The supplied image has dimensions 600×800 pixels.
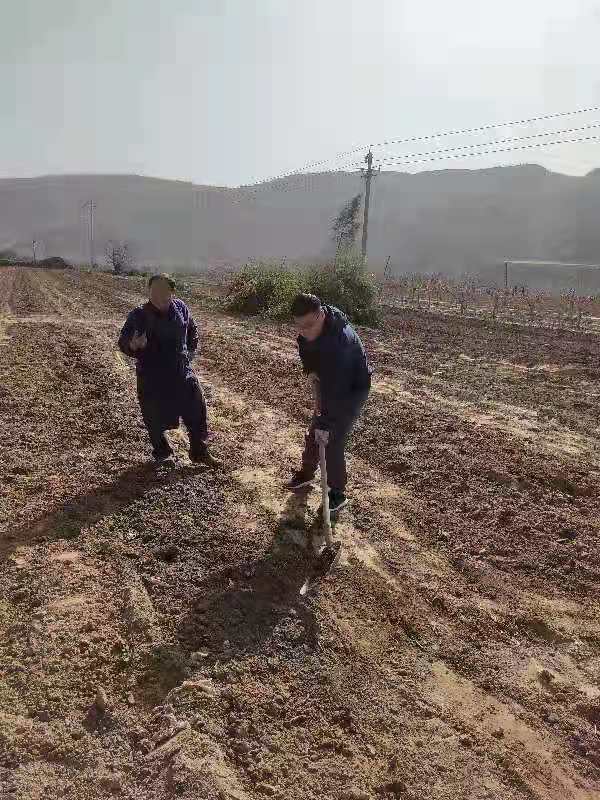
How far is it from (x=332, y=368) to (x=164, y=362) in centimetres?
137

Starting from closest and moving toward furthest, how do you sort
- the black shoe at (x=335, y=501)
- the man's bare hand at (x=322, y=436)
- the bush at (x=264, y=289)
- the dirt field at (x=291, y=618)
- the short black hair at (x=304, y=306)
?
the dirt field at (x=291, y=618) < the short black hair at (x=304, y=306) < the man's bare hand at (x=322, y=436) < the black shoe at (x=335, y=501) < the bush at (x=264, y=289)

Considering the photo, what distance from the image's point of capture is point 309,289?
53.5 feet

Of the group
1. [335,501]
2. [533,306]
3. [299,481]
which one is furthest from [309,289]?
[335,501]

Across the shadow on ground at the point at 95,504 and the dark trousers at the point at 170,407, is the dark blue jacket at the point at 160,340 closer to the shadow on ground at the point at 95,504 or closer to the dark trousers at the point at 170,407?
the dark trousers at the point at 170,407

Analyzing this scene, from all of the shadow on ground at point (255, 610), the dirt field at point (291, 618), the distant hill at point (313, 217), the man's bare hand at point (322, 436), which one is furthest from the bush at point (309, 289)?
the distant hill at point (313, 217)

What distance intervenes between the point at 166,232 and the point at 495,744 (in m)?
94.0

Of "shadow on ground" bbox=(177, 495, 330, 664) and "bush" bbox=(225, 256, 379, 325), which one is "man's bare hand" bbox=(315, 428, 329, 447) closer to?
"shadow on ground" bbox=(177, 495, 330, 664)

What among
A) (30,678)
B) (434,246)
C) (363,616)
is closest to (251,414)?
(363,616)

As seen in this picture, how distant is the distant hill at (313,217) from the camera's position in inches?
2906

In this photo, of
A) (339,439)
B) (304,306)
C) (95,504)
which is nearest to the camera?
(304,306)

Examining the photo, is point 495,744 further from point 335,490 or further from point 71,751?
point 335,490

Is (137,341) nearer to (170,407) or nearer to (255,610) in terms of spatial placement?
(170,407)

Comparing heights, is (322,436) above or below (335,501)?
above

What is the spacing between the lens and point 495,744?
2381 mm
